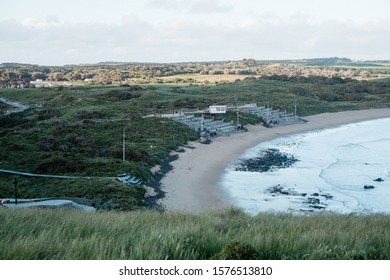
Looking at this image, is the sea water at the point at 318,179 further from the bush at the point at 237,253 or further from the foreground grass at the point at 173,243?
the bush at the point at 237,253

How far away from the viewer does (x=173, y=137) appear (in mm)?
36062

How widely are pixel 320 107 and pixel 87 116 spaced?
120ft

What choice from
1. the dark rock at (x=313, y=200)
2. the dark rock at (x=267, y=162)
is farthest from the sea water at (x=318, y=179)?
the dark rock at (x=267, y=162)

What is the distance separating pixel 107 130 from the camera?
119 ft

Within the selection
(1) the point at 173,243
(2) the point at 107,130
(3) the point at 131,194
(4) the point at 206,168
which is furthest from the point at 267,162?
(1) the point at 173,243

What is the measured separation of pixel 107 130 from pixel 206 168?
11.1 metres

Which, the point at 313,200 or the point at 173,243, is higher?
the point at 173,243

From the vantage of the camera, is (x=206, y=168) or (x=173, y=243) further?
(x=206, y=168)

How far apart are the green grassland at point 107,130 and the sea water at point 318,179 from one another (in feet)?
15.9

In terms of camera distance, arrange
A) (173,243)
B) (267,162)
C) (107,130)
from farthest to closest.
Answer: (107,130)
(267,162)
(173,243)

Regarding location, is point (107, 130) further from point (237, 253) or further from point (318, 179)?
point (237, 253)

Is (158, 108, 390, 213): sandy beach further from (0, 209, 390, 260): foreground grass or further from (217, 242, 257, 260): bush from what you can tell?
(217, 242, 257, 260): bush

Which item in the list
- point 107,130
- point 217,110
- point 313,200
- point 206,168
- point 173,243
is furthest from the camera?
point 217,110
